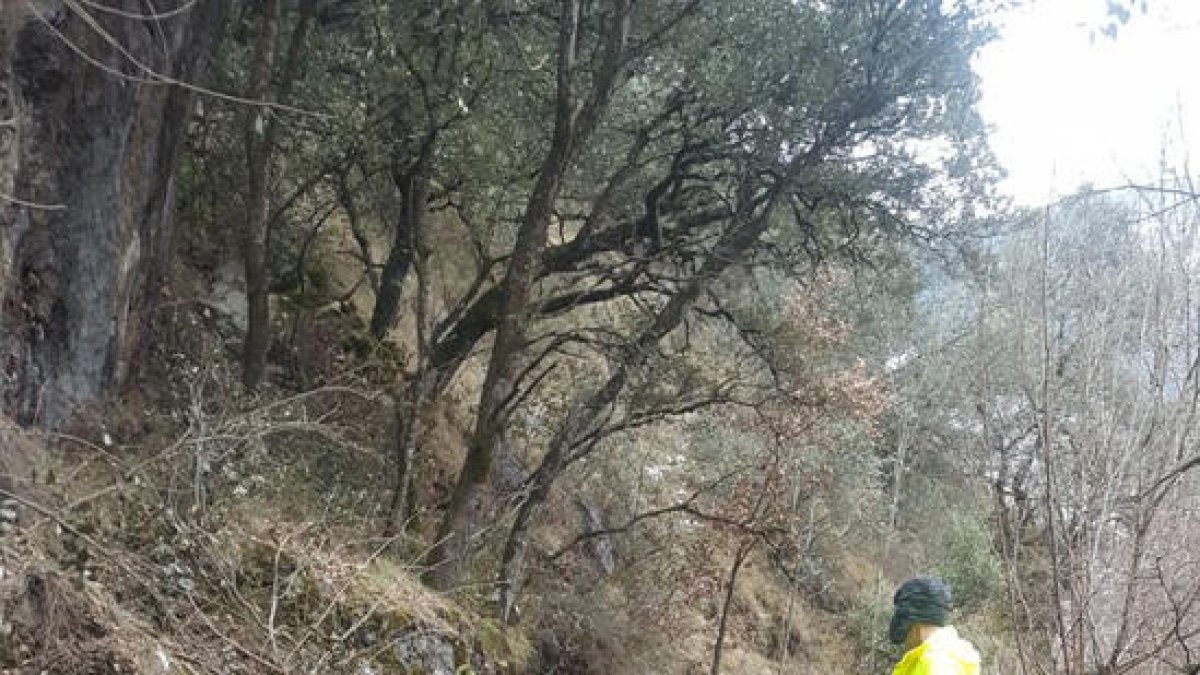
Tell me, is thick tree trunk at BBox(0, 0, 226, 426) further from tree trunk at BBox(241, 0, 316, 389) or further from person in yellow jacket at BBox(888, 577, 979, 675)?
person in yellow jacket at BBox(888, 577, 979, 675)

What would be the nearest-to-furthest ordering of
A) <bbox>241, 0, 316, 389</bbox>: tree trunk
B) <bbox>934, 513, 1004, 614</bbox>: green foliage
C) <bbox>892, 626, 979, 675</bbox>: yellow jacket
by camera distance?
<bbox>892, 626, 979, 675</bbox>: yellow jacket
<bbox>241, 0, 316, 389</bbox>: tree trunk
<bbox>934, 513, 1004, 614</bbox>: green foliage

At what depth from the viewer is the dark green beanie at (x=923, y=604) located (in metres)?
4.10

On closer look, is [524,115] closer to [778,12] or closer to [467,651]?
[778,12]

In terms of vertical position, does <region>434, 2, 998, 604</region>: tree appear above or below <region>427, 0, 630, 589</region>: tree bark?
above

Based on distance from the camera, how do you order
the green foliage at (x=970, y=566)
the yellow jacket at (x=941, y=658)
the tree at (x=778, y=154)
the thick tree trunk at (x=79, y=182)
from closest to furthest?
1. the yellow jacket at (x=941, y=658)
2. the thick tree trunk at (x=79, y=182)
3. the tree at (x=778, y=154)
4. the green foliage at (x=970, y=566)

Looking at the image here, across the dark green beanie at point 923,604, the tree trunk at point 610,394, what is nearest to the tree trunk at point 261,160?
the tree trunk at point 610,394

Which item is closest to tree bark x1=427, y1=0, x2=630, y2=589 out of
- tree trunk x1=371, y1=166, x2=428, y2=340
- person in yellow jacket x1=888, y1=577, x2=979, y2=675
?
tree trunk x1=371, y1=166, x2=428, y2=340

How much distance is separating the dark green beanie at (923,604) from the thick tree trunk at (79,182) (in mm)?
4351

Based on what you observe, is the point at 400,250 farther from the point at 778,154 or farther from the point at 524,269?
the point at 778,154

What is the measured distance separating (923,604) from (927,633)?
116mm

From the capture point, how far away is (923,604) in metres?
4.11

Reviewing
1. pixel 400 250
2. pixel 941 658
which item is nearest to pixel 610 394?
pixel 400 250

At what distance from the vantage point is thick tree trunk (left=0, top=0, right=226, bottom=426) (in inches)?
236

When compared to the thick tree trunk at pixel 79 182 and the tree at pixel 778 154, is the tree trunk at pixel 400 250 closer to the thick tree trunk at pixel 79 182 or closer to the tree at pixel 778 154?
the tree at pixel 778 154
